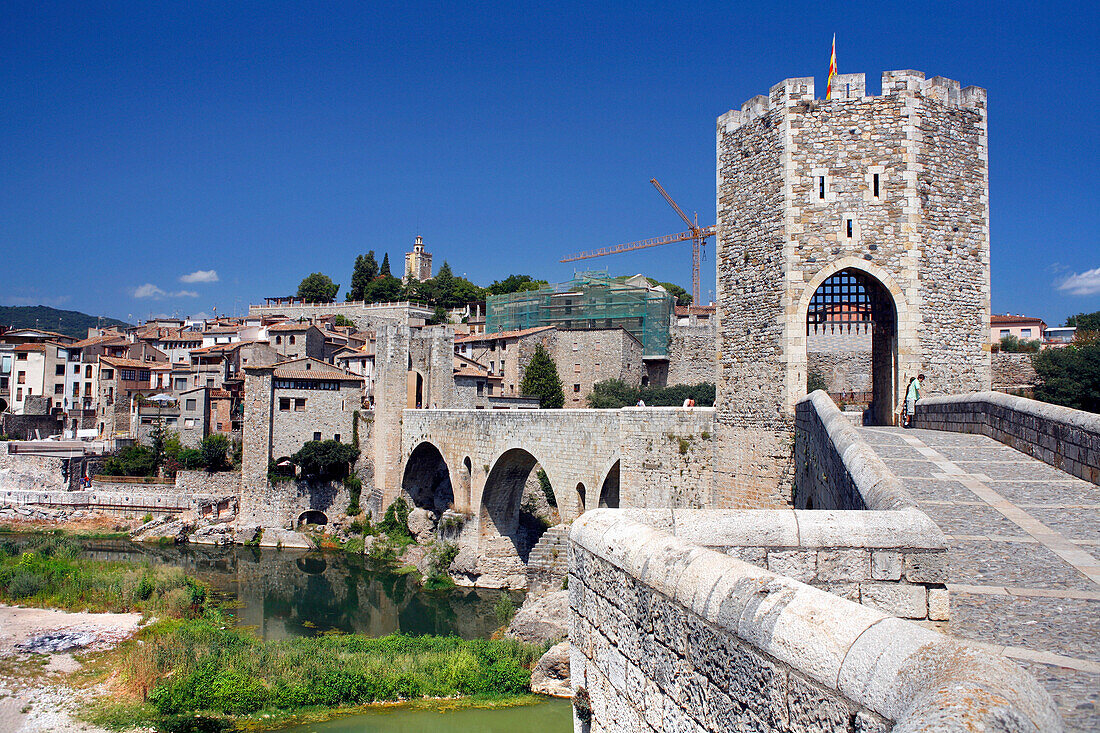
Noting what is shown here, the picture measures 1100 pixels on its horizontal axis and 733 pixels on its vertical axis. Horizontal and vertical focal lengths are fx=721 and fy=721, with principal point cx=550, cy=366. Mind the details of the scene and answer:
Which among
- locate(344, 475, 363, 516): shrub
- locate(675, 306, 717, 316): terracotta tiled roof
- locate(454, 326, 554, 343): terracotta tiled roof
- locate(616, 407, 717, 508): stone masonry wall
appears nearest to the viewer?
locate(616, 407, 717, 508): stone masonry wall

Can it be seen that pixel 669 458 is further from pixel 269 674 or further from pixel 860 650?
pixel 860 650

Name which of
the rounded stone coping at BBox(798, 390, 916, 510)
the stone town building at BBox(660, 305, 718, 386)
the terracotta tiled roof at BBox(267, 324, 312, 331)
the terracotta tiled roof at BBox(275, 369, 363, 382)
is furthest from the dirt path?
the stone town building at BBox(660, 305, 718, 386)

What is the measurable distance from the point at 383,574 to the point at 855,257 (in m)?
24.9

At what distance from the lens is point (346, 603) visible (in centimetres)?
2709

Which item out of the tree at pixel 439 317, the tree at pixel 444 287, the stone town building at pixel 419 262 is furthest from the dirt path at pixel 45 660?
the stone town building at pixel 419 262

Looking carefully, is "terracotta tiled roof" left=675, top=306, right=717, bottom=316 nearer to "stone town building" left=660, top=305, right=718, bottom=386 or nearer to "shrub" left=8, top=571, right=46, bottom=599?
"stone town building" left=660, top=305, right=718, bottom=386

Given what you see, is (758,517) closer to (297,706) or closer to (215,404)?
(297,706)

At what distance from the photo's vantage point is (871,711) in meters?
1.96

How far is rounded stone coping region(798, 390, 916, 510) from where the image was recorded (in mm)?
4191

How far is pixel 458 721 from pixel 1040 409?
1338cm

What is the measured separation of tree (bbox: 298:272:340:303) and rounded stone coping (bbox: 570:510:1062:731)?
91.0m

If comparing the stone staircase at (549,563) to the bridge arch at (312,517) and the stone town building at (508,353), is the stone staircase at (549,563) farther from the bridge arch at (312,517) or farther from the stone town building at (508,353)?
the stone town building at (508,353)

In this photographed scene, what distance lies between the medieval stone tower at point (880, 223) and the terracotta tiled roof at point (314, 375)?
2950cm

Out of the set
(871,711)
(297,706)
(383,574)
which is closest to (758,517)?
(871,711)
